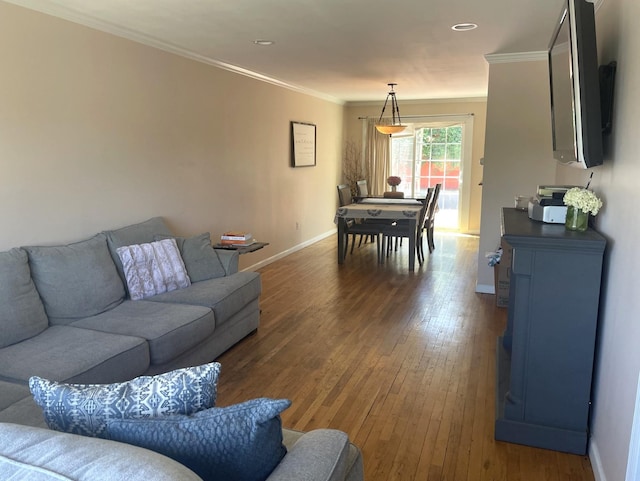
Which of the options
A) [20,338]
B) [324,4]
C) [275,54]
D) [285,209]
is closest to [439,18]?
[324,4]

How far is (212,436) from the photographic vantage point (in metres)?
1.08

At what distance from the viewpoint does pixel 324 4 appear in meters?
3.03

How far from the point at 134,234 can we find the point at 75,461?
296 centimetres

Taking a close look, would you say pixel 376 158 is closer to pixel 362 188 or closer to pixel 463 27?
pixel 362 188

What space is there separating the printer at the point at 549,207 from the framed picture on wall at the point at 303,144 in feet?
14.4

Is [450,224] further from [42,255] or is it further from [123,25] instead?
[42,255]

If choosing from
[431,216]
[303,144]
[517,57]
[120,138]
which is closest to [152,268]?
[120,138]

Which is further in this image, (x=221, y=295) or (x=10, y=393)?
(x=221, y=295)

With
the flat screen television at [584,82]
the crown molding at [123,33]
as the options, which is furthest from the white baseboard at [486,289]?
the crown molding at [123,33]

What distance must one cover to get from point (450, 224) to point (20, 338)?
296 inches

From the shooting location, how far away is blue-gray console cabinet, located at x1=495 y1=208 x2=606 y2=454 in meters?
2.25

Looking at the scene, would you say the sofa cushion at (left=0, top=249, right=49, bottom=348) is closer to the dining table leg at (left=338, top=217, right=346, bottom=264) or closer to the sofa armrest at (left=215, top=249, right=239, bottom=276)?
the sofa armrest at (left=215, top=249, right=239, bottom=276)

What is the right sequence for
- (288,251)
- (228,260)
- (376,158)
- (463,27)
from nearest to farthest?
(463,27) → (228,260) → (288,251) → (376,158)

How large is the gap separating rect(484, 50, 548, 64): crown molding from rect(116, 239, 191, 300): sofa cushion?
3.30 meters
